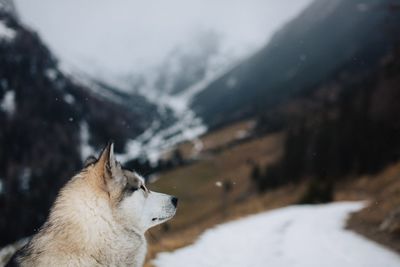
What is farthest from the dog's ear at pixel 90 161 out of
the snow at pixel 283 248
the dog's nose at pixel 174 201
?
the snow at pixel 283 248

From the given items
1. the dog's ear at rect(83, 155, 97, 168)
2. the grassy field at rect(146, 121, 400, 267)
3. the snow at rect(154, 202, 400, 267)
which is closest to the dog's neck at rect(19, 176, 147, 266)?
the dog's ear at rect(83, 155, 97, 168)

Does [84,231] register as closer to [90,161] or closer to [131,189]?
[131,189]

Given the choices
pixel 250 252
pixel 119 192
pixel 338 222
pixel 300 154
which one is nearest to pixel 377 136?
pixel 300 154

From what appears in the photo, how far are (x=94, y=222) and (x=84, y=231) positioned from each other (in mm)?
178

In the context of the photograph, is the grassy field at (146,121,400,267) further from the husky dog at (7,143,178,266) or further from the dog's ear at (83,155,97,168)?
the dog's ear at (83,155,97,168)

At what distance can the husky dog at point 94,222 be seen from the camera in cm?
579

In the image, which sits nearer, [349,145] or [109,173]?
[109,173]

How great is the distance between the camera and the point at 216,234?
1634 cm

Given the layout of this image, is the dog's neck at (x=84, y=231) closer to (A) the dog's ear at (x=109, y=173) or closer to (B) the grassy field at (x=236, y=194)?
(A) the dog's ear at (x=109, y=173)

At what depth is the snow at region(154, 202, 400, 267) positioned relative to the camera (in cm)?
1074

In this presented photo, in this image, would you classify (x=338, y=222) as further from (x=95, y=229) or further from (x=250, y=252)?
(x=95, y=229)

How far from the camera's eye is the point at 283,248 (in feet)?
41.5

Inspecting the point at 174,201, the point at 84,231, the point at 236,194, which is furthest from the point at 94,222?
the point at 236,194

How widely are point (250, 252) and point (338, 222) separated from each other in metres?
7.58
